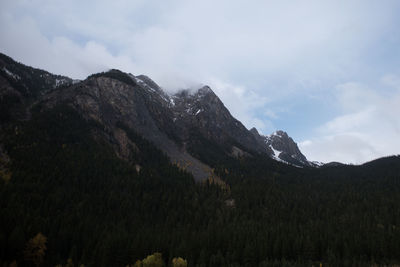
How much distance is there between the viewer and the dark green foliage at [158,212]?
6444 centimetres

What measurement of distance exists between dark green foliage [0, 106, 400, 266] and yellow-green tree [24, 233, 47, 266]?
1612 mm

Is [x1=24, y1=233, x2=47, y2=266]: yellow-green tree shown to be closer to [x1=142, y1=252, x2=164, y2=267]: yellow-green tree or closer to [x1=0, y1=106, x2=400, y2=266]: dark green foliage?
[x1=0, y1=106, x2=400, y2=266]: dark green foliage

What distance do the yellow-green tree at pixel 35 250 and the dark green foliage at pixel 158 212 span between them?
161 centimetres

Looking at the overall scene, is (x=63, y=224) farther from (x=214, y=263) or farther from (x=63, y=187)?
(x=214, y=263)

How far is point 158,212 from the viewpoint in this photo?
111375 mm

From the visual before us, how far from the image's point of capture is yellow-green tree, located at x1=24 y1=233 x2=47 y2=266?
2234 inches

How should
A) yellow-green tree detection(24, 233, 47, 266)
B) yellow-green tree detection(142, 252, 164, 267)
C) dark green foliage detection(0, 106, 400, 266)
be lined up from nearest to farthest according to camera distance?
1. yellow-green tree detection(142, 252, 164, 267)
2. yellow-green tree detection(24, 233, 47, 266)
3. dark green foliage detection(0, 106, 400, 266)

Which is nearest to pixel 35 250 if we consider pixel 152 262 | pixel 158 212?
pixel 152 262

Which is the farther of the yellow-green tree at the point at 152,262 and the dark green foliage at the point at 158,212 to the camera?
the dark green foliage at the point at 158,212

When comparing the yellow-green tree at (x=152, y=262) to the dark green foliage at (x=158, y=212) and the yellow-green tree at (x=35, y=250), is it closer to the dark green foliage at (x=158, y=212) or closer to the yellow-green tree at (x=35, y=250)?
the dark green foliage at (x=158, y=212)

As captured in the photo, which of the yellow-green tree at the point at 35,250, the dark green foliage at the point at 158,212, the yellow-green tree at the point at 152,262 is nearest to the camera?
the yellow-green tree at the point at 152,262

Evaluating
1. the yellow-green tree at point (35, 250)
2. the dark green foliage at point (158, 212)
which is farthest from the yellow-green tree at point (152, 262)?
the yellow-green tree at point (35, 250)

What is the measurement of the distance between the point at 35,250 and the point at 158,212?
188 ft

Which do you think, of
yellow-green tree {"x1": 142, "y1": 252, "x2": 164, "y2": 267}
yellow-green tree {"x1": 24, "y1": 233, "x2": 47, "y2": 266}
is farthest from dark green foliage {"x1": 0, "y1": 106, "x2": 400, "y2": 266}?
yellow-green tree {"x1": 142, "y1": 252, "x2": 164, "y2": 267}
